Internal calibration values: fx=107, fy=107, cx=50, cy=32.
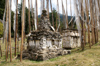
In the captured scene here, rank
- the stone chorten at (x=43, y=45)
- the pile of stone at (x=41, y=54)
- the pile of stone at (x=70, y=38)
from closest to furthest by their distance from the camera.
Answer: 1. the pile of stone at (x=41, y=54)
2. the stone chorten at (x=43, y=45)
3. the pile of stone at (x=70, y=38)

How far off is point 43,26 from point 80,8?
12.7ft

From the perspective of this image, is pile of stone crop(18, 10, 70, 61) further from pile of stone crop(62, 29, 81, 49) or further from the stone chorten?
pile of stone crop(62, 29, 81, 49)

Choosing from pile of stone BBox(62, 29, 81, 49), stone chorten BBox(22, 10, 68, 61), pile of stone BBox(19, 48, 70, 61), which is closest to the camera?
pile of stone BBox(19, 48, 70, 61)

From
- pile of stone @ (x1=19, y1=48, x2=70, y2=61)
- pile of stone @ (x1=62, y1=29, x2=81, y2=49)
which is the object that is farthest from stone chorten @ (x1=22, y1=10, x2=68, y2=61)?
pile of stone @ (x1=62, y1=29, x2=81, y2=49)

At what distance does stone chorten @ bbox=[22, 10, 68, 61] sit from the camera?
8414mm

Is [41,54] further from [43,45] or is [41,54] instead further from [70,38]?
[70,38]

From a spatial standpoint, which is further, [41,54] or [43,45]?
[43,45]

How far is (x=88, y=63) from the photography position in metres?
6.21

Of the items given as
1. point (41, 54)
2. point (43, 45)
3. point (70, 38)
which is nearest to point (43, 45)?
point (43, 45)

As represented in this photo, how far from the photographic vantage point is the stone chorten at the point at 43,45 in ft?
27.6

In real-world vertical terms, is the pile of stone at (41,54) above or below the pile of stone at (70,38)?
below

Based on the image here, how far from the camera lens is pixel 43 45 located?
8617 mm

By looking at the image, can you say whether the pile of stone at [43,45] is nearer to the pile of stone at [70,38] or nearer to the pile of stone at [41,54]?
the pile of stone at [41,54]

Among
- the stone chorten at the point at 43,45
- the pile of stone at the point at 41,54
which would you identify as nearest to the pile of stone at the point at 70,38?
the stone chorten at the point at 43,45
